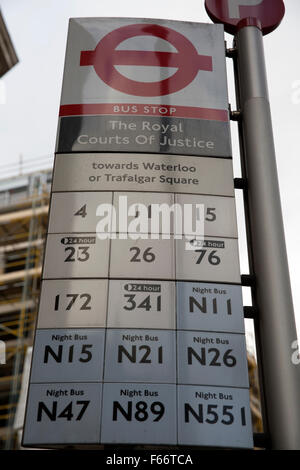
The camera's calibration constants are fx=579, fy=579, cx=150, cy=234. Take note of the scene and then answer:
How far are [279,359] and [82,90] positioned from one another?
7.54 feet

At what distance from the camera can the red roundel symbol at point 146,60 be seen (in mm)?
4125

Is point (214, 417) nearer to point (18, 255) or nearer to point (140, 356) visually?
point (140, 356)

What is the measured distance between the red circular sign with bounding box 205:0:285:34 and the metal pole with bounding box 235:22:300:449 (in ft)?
0.54

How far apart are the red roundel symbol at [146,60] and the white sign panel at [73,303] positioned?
60.7 inches

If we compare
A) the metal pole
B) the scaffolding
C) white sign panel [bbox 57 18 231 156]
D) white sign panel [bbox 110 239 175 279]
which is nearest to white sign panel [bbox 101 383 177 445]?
the metal pole

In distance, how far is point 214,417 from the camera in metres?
2.91

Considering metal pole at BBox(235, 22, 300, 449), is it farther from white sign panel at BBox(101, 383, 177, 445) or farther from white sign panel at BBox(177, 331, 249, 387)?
white sign panel at BBox(101, 383, 177, 445)

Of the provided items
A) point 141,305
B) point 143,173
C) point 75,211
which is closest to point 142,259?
point 141,305

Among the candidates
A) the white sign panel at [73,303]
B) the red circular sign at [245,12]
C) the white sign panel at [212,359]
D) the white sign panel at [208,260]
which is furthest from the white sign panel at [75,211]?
the red circular sign at [245,12]

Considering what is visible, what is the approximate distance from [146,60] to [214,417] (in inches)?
104

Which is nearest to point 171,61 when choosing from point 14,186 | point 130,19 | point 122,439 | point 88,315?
point 130,19

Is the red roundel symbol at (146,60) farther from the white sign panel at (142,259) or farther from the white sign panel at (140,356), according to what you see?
the white sign panel at (140,356)

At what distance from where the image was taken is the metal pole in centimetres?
296
